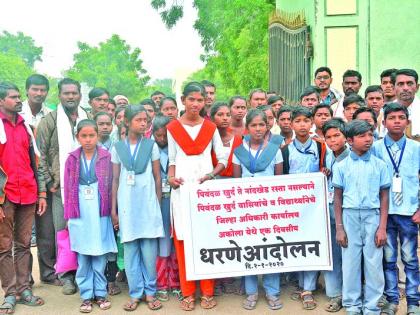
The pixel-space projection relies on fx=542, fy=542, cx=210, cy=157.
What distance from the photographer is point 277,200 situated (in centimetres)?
507

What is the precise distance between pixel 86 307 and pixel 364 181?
2.73m

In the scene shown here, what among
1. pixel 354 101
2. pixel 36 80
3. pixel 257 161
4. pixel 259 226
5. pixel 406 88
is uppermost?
pixel 36 80

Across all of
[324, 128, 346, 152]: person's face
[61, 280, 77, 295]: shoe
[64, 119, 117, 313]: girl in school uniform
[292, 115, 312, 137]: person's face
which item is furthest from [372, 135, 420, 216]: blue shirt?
[61, 280, 77, 295]: shoe

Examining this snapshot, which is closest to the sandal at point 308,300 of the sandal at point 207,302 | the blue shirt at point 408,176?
the sandal at point 207,302

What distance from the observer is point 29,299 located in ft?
17.1

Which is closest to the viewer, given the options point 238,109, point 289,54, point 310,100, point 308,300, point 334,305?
point 334,305

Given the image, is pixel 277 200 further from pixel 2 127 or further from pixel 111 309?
pixel 2 127

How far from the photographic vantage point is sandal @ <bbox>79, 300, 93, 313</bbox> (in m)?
4.96

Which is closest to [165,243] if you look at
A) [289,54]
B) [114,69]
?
[289,54]

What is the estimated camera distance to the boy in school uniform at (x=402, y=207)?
180 inches

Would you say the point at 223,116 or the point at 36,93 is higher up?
the point at 36,93

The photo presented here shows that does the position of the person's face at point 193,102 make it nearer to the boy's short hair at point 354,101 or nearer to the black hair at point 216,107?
the black hair at point 216,107

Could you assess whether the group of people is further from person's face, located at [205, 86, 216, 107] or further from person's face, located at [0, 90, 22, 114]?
person's face, located at [205, 86, 216, 107]

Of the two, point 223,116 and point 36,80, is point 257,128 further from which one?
point 36,80
